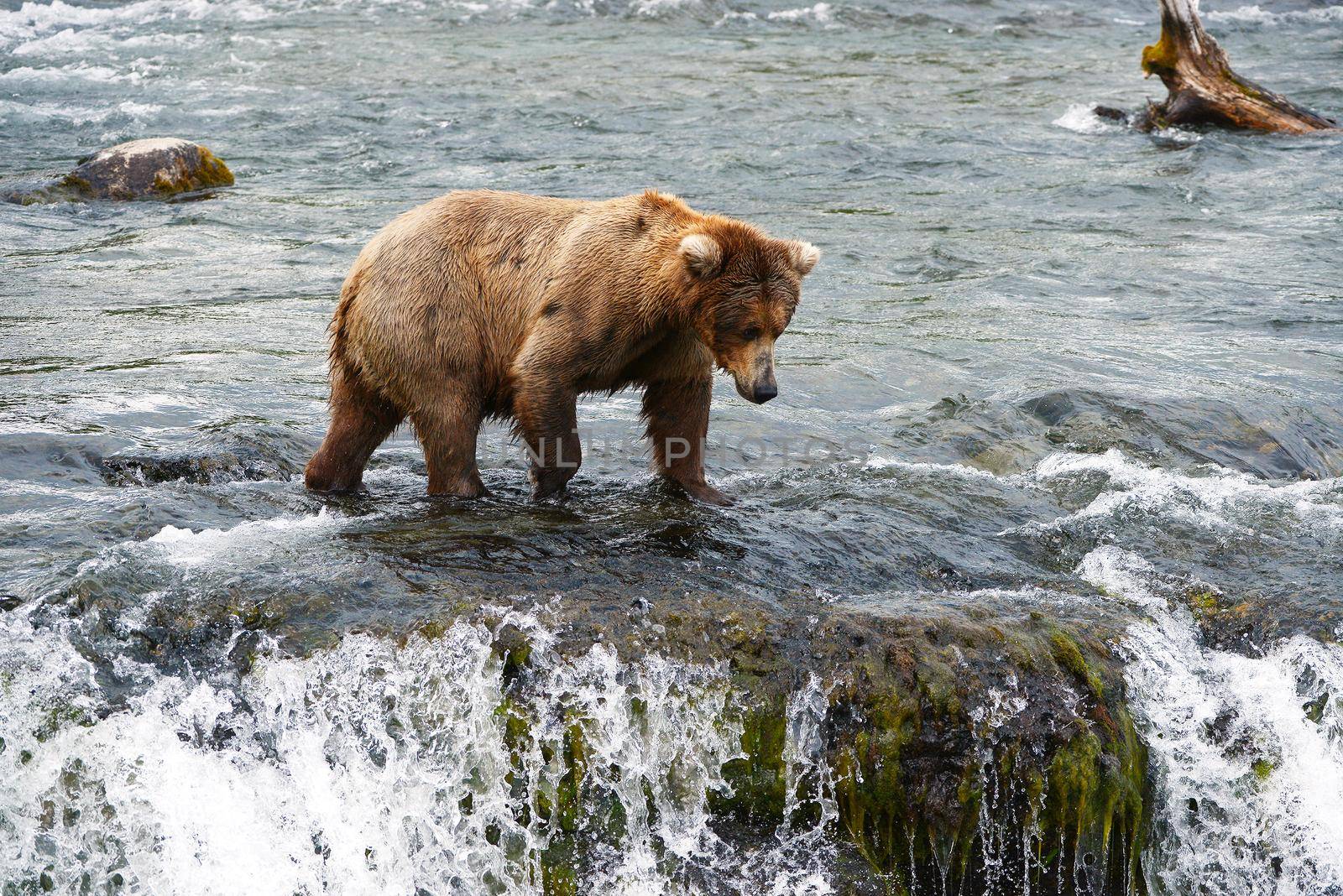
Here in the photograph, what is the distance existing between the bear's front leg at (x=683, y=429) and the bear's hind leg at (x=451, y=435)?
0.85m

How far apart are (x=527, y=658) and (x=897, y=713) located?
1236 millimetres

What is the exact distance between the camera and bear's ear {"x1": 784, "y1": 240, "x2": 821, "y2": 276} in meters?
6.02

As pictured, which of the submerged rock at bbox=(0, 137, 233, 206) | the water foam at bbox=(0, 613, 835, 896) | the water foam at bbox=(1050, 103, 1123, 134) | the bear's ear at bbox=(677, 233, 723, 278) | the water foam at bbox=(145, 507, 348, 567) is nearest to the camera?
the water foam at bbox=(0, 613, 835, 896)

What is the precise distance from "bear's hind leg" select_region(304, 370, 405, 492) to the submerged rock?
738 centimetres

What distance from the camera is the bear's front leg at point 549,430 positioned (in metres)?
6.07

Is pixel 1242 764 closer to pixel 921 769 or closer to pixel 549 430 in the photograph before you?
pixel 921 769

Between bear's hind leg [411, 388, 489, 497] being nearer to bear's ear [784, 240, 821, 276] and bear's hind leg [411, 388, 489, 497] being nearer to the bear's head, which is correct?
the bear's head

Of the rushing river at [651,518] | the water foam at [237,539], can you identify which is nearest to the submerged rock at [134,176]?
the rushing river at [651,518]

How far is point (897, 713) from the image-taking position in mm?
4641

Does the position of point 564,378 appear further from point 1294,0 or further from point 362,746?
point 1294,0

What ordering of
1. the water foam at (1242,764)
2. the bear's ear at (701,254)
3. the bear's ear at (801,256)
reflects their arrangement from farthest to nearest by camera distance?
the bear's ear at (801,256), the bear's ear at (701,254), the water foam at (1242,764)

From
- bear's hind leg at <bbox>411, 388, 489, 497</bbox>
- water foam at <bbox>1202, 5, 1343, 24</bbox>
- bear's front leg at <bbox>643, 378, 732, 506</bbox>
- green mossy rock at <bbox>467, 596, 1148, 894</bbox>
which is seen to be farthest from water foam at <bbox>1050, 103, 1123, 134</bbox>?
green mossy rock at <bbox>467, 596, 1148, 894</bbox>

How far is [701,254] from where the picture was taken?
18.7ft

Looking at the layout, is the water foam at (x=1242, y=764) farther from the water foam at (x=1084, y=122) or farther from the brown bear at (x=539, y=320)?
the water foam at (x=1084, y=122)
